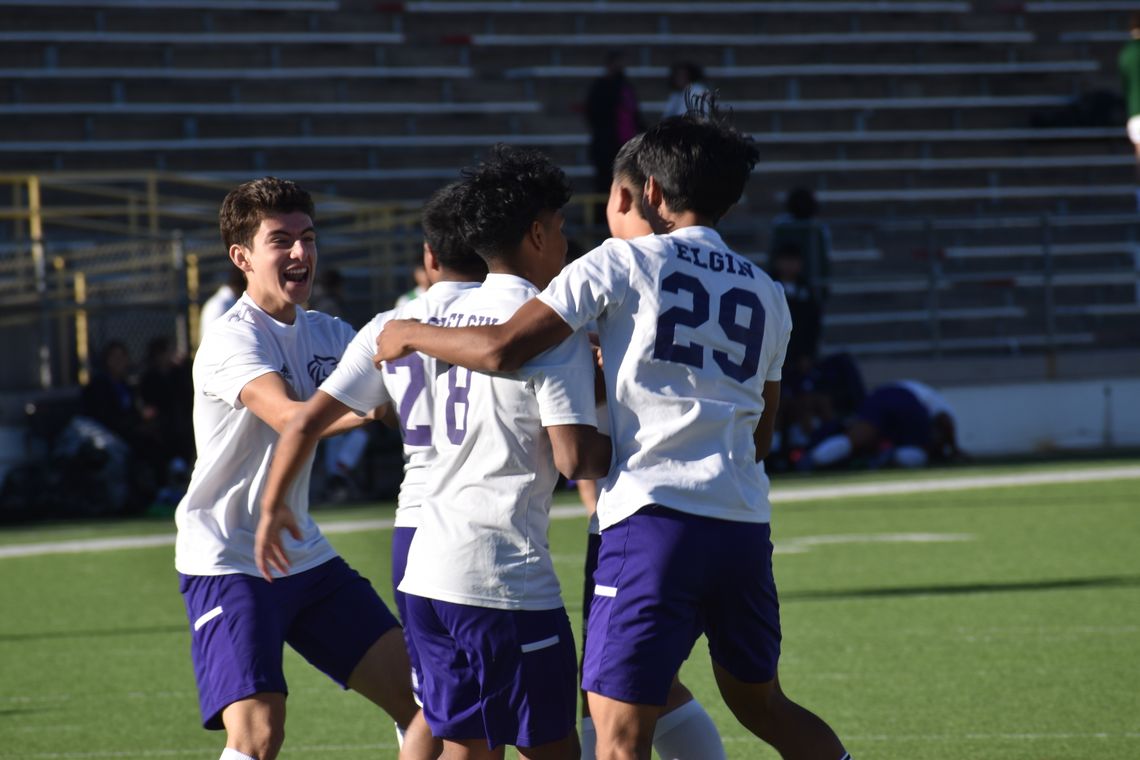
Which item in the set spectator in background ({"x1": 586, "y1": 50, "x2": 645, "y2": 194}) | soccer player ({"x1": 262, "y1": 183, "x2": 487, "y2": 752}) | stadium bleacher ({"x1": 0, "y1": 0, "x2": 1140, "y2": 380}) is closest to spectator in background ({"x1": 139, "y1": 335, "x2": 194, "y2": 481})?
stadium bleacher ({"x1": 0, "y1": 0, "x2": 1140, "y2": 380})

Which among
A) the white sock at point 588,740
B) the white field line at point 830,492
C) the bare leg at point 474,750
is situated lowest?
the white field line at point 830,492

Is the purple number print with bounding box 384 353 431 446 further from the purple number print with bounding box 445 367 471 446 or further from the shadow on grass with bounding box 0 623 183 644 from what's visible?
the shadow on grass with bounding box 0 623 183 644

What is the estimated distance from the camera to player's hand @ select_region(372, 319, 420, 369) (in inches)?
146

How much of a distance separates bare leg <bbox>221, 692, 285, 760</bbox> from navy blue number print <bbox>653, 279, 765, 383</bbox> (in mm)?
1357

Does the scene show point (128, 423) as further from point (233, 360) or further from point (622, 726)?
point (622, 726)

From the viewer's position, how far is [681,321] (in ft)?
11.9

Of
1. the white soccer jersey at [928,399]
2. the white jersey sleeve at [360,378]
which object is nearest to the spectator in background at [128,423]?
the white soccer jersey at [928,399]

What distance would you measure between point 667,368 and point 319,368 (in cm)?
122

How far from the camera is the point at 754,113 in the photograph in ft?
70.3

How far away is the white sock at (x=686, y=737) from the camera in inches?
169

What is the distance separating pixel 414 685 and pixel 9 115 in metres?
15.9

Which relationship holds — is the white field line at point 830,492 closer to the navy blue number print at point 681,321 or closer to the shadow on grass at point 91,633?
the shadow on grass at point 91,633

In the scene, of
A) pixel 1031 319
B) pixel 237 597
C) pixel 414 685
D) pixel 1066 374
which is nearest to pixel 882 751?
pixel 414 685

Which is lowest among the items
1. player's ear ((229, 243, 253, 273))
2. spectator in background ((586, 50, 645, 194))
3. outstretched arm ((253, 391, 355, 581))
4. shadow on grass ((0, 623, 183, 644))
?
shadow on grass ((0, 623, 183, 644))
